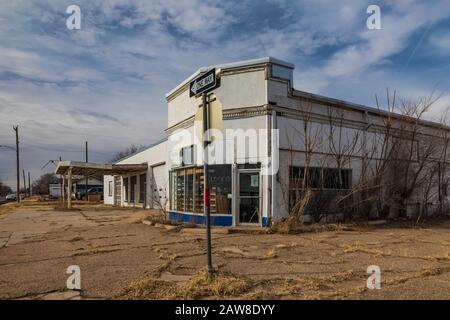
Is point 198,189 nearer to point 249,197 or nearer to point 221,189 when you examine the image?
point 221,189

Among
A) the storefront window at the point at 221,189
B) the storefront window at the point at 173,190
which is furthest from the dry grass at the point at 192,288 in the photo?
the storefront window at the point at 173,190

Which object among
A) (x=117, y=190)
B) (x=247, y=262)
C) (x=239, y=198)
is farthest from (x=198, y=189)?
(x=117, y=190)

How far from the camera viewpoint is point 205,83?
6.56m

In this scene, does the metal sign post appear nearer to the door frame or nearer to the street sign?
the street sign

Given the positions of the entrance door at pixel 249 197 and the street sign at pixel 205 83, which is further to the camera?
the entrance door at pixel 249 197

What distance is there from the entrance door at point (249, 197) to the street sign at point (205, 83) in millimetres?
6980

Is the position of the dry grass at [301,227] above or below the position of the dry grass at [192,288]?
below

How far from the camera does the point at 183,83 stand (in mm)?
16406

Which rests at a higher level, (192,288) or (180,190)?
(180,190)

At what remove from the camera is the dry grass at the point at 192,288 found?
5.59m

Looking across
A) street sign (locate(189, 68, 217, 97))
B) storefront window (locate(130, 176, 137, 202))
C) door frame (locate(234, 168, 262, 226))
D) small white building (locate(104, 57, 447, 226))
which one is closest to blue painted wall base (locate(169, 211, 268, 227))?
small white building (locate(104, 57, 447, 226))

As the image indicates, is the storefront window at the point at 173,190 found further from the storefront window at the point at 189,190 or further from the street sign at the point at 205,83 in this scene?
the street sign at the point at 205,83

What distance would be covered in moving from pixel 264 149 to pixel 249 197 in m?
1.80
